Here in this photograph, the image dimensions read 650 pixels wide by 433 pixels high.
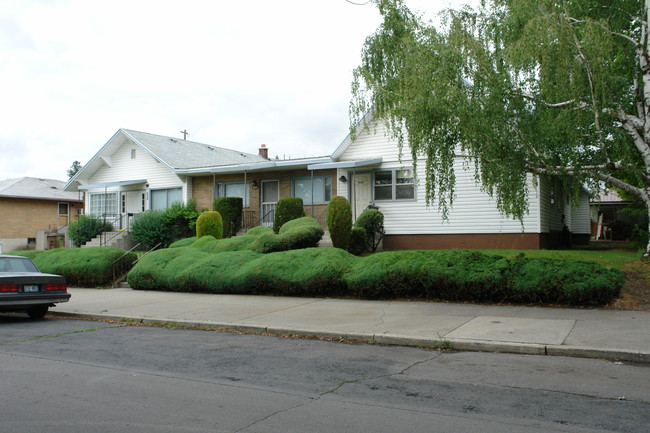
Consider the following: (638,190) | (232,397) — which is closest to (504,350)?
(232,397)

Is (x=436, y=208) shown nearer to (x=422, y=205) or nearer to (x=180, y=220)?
(x=422, y=205)

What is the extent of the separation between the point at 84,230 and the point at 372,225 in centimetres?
1449

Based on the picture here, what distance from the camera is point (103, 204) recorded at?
99.3 feet

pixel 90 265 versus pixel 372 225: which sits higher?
pixel 372 225

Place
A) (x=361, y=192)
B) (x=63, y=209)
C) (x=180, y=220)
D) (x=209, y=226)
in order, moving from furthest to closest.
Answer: (x=63, y=209) < (x=180, y=220) < (x=361, y=192) < (x=209, y=226)

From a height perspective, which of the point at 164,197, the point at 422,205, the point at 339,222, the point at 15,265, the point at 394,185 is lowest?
the point at 15,265

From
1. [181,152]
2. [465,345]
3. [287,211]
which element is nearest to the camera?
[465,345]

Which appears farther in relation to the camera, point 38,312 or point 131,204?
point 131,204

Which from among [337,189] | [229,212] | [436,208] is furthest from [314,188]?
[436,208]

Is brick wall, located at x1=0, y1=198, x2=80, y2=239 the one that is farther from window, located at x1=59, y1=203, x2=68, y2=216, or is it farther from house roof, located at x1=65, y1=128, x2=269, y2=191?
house roof, located at x1=65, y1=128, x2=269, y2=191

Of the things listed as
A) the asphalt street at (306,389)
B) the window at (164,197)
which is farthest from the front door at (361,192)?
the asphalt street at (306,389)

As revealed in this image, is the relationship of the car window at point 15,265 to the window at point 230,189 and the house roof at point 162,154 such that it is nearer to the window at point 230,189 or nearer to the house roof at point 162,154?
the house roof at point 162,154

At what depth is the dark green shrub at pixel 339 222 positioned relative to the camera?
1817 cm

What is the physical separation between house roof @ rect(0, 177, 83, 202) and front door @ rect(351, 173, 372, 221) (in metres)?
24.1
